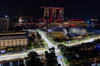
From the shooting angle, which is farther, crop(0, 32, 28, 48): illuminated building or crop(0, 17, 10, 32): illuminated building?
crop(0, 17, 10, 32): illuminated building

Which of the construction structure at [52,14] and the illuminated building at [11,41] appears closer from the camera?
the illuminated building at [11,41]

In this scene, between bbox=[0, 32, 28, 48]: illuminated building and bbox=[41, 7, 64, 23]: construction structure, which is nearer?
bbox=[0, 32, 28, 48]: illuminated building

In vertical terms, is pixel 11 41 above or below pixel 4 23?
below

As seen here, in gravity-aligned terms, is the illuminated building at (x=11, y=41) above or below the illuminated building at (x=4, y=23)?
below

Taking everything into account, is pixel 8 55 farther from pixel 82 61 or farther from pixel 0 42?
pixel 82 61

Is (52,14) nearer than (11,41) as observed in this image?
No

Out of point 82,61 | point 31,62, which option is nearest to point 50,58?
point 31,62

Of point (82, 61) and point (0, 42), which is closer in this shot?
point (82, 61)

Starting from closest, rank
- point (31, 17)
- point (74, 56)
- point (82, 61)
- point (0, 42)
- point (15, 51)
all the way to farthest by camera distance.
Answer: point (82, 61), point (74, 56), point (15, 51), point (0, 42), point (31, 17)

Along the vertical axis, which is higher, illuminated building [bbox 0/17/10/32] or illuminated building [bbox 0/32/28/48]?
illuminated building [bbox 0/17/10/32]

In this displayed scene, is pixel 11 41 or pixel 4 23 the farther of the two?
pixel 4 23

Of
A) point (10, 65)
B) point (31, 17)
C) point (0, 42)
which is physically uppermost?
point (31, 17)
